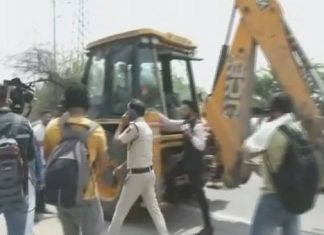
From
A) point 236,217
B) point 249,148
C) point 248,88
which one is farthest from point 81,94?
point 236,217

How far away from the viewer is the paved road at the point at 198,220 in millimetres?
7816

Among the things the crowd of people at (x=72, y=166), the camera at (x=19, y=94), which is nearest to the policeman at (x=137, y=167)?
the camera at (x=19, y=94)

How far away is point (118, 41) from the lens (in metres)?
8.40

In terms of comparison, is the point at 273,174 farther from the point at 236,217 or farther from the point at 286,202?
the point at 236,217

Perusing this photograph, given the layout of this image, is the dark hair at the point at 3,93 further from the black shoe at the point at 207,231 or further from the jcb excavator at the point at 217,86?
the black shoe at the point at 207,231

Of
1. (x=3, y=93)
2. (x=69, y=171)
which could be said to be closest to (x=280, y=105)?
(x=69, y=171)

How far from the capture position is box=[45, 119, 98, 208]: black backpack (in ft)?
14.1

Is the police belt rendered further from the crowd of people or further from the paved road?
the crowd of people

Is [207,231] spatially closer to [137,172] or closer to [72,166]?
[137,172]

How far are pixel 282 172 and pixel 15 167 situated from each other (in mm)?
1993

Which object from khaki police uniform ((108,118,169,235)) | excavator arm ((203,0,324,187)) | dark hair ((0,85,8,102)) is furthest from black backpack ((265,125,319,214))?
excavator arm ((203,0,324,187))

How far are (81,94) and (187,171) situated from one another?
3284 mm

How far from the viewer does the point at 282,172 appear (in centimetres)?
448

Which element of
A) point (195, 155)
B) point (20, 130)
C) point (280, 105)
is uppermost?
point (280, 105)
